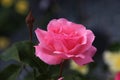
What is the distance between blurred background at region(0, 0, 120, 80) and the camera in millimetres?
3240

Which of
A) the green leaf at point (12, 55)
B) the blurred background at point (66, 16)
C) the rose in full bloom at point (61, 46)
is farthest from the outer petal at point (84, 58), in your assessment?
the blurred background at point (66, 16)

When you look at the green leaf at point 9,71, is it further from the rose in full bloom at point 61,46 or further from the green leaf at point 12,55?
the rose in full bloom at point 61,46

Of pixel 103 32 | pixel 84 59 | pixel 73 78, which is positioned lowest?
pixel 103 32

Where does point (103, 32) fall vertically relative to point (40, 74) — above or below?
below

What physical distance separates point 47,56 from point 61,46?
3 centimetres

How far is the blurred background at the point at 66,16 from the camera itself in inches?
128

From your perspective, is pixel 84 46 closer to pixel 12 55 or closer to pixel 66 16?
pixel 12 55

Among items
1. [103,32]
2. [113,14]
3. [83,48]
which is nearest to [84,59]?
[83,48]

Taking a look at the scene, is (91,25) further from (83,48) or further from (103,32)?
(83,48)

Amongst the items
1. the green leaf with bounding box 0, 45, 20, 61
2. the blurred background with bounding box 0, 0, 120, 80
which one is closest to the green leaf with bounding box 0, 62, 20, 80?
the green leaf with bounding box 0, 45, 20, 61

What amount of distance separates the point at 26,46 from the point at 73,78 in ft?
0.49

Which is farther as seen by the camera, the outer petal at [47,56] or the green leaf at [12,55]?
the green leaf at [12,55]

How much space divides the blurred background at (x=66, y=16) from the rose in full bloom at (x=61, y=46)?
2.16 metres

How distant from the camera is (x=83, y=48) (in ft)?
2.83
